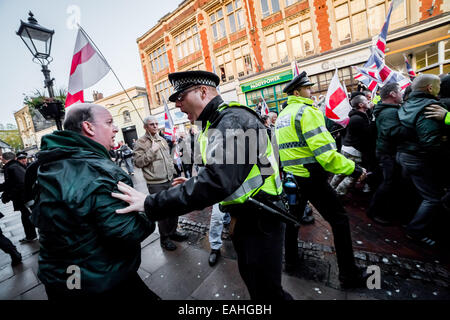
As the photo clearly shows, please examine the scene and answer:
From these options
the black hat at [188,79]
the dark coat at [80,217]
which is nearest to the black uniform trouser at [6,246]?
the dark coat at [80,217]

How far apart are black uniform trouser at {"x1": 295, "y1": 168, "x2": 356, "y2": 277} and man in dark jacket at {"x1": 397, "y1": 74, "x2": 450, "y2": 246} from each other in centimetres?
137

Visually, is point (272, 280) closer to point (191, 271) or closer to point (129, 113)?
point (191, 271)

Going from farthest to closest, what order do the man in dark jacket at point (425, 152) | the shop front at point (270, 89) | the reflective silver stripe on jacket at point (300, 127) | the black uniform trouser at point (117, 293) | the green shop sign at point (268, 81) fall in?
the shop front at point (270, 89), the green shop sign at point (268, 81), the man in dark jacket at point (425, 152), the reflective silver stripe on jacket at point (300, 127), the black uniform trouser at point (117, 293)

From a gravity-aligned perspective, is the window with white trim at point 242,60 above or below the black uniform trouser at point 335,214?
above

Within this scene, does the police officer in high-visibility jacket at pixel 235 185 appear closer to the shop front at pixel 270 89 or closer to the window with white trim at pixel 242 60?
the shop front at pixel 270 89

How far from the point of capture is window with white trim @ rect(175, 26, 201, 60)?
18.3 meters

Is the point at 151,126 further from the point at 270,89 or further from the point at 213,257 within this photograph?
the point at 270,89

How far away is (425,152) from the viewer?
2.59 metres

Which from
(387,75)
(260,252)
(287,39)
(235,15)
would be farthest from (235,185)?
(235,15)

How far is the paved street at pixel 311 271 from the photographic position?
6.54ft

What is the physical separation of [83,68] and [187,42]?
19156mm

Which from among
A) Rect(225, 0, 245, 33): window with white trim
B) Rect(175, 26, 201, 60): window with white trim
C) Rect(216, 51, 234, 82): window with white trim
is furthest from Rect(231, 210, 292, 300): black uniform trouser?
Rect(175, 26, 201, 60): window with white trim

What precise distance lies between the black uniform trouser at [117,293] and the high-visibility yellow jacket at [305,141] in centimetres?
188

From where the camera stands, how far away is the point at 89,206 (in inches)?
43.5
